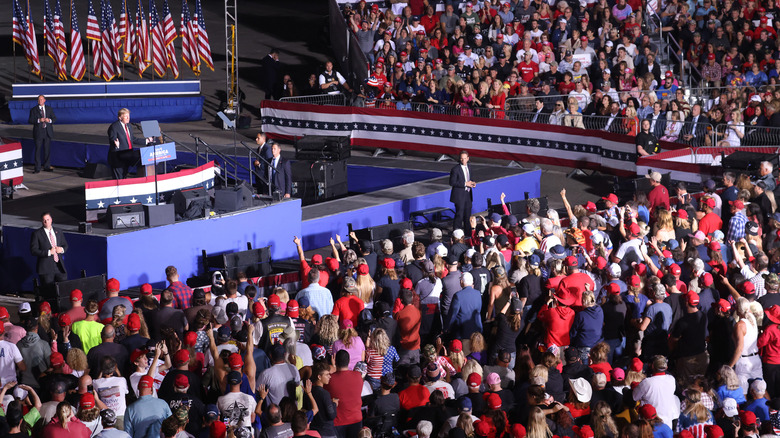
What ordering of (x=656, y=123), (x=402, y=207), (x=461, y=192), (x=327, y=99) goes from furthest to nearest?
(x=327, y=99) → (x=656, y=123) → (x=402, y=207) → (x=461, y=192)

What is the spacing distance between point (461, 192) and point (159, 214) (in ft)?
16.6

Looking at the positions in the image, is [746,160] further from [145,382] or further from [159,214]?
[145,382]

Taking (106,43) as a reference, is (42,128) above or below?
below

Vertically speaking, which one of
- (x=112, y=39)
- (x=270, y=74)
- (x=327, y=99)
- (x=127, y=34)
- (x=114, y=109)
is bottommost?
(x=114, y=109)

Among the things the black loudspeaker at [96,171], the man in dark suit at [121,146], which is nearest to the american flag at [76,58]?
the black loudspeaker at [96,171]

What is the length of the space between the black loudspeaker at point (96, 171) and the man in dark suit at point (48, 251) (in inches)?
332

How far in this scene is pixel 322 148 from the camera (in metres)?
22.5

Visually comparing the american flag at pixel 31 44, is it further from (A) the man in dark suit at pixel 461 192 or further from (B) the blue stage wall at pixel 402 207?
(A) the man in dark suit at pixel 461 192

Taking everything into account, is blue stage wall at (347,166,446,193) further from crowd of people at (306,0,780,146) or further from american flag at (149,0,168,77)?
american flag at (149,0,168,77)

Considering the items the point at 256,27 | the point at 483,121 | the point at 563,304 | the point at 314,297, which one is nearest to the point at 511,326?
the point at 563,304

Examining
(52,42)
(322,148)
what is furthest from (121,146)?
(52,42)

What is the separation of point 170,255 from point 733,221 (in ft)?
27.4

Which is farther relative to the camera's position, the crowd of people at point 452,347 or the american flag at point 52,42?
the american flag at point 52,42

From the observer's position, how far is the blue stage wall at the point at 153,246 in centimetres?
1677
